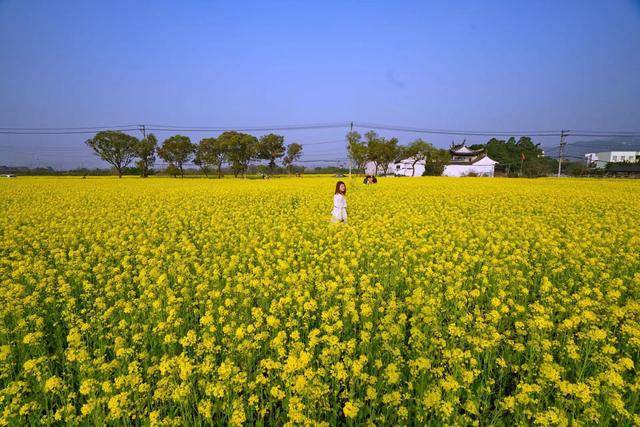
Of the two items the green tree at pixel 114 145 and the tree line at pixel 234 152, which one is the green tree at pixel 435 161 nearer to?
the tree line at pixel 234 152

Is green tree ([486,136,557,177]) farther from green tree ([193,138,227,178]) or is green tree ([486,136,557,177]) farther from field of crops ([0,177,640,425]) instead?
field of crops ([0,177,640,425])

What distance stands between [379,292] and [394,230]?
5.24 m

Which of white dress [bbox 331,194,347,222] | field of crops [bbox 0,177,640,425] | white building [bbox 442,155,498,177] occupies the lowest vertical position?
field of crops [bbox 0,177,640,425]

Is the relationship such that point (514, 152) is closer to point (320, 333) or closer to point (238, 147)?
point (238, 147)

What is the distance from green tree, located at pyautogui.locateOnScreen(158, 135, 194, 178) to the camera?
6844 cm

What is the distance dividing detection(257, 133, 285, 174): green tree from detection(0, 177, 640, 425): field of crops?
215ft

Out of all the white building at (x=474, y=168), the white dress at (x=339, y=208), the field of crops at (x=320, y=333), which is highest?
the white building at (x=474, y=168)

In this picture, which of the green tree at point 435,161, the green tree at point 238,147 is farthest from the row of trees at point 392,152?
the green tree at point 238,147

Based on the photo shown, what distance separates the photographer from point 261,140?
74.2m

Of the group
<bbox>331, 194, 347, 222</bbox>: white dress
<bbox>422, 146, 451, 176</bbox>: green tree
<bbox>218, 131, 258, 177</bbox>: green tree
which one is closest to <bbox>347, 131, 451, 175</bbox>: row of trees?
<bbox>422, 146, 451, 176</bbox>: green tree

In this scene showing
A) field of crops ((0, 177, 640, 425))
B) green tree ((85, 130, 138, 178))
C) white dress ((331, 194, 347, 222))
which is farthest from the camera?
green tree ((85, 130, 138, 178))

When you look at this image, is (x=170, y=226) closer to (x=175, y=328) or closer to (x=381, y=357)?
(x=175, y=328)

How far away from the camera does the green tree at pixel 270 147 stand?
7431cm

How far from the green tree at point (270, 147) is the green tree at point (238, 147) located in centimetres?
246
